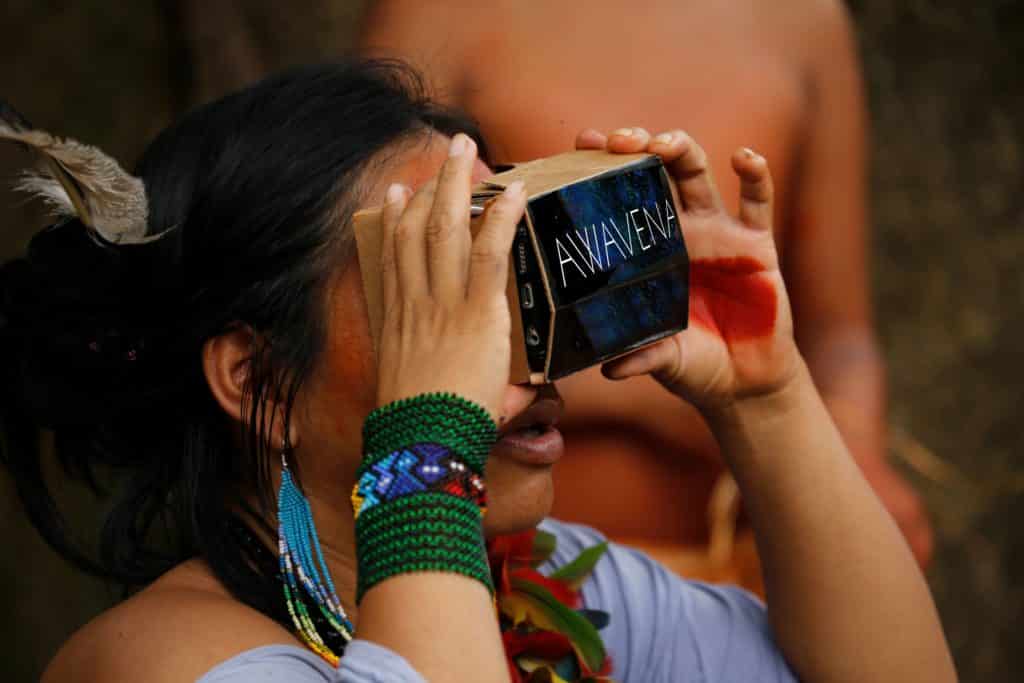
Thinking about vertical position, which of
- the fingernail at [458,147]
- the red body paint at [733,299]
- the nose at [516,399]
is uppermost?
the fingernail at [458,147]

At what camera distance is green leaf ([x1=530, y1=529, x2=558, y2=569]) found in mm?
1795

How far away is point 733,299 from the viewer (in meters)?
1.71

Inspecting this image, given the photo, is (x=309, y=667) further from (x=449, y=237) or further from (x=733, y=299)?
(x=733, y=299)

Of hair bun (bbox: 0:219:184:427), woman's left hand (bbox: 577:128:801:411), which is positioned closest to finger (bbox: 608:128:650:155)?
woman's left hand (bbox: 577:128:801:411)

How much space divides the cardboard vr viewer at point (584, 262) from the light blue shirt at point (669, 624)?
54 centimetres

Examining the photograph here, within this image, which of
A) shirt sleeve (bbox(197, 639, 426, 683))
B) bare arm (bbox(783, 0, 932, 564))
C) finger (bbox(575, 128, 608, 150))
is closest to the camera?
shirt sleeve (bbox(197, 639, 426, 683))

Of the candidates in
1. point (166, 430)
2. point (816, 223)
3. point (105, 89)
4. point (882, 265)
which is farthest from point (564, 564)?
point (882, 265)

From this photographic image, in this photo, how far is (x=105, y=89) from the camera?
9.50ft

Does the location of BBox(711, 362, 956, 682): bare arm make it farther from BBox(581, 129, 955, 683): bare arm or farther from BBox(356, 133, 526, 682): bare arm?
BBox(356, 133, 526, 682): bare arm

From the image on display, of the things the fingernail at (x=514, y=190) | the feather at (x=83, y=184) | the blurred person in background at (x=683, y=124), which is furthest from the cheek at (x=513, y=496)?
the blurred person in background at (x=683, y=124)

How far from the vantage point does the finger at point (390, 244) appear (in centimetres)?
129

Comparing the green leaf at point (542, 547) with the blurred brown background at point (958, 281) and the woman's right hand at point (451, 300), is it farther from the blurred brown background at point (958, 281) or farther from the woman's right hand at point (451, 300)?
the blurred brown background at point (958, 281)

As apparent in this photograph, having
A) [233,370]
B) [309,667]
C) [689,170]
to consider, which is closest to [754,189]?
[689,170]

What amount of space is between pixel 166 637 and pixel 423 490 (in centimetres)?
32
